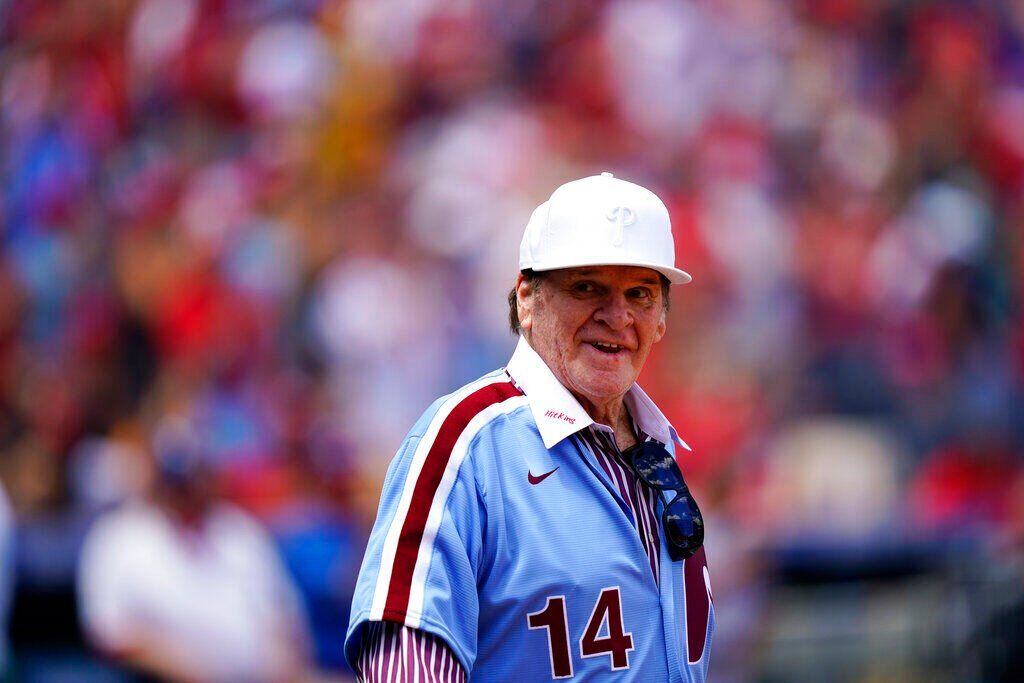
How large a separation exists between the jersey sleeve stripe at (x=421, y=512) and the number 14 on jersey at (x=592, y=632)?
→ 196 mm

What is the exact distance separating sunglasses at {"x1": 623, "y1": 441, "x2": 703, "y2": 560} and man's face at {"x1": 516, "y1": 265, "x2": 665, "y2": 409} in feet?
0.39

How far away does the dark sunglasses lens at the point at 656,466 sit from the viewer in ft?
7.61

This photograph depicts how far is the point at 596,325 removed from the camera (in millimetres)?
2289

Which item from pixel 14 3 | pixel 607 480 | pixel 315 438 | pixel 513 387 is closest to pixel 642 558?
pixel 607 480

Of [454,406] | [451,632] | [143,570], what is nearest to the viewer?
[451,632]

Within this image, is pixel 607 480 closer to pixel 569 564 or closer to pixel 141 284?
pixel 569 564

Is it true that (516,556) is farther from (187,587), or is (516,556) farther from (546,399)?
(187,587)

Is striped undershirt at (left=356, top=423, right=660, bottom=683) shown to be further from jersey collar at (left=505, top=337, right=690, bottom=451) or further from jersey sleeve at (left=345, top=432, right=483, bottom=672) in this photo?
jersey collar at (left=505, top=337, right=690, bottom=451)

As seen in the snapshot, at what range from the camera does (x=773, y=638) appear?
6562 millimetres

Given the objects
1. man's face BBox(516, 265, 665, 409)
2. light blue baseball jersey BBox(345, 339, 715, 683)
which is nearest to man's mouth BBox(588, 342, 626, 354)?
man's face BBox(516, 265, 665, 409)

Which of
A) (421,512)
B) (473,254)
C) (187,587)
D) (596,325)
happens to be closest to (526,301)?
(596,325)

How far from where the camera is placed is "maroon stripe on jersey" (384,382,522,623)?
2.00 m

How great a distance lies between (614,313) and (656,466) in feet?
0.90

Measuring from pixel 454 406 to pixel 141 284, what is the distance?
4.35 metres
